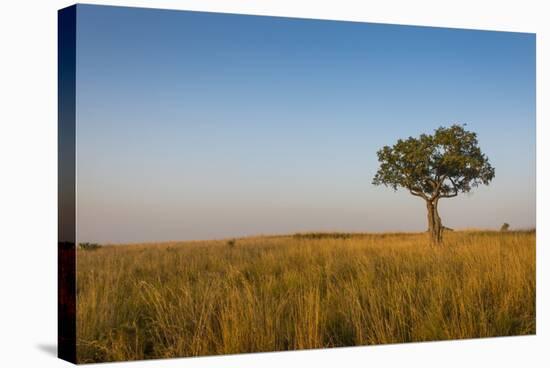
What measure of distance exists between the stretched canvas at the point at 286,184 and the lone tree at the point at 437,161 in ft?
0.10

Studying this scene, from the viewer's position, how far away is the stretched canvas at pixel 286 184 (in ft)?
34.1

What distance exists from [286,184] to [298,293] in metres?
1.35

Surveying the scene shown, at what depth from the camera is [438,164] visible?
1323cm

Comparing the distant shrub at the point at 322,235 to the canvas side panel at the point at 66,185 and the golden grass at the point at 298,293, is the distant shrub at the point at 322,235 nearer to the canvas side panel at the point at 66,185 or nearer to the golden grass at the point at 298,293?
the golden grass at the point at 298,293

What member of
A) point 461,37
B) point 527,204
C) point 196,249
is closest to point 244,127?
point 196,249

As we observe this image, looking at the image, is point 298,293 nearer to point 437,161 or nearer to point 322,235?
point 322,235

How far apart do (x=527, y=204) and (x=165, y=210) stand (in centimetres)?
514

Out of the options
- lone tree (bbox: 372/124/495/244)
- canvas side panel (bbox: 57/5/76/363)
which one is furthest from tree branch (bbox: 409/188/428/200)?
canvas side panel (bbox: 57/5/76/363)

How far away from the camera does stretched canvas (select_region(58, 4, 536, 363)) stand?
10391mm

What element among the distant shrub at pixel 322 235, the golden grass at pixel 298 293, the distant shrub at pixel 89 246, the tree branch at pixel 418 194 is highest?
the tree branch at pixel 418 194

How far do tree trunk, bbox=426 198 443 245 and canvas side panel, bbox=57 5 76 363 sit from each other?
15.7 feet

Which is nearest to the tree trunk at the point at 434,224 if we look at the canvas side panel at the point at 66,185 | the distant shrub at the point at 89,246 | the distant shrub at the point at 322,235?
the distant shrub at the point at 322,235

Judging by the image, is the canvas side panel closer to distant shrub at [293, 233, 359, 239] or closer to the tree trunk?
distant shrub at [293, 233, 359, 239]

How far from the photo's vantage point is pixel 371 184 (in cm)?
1212
